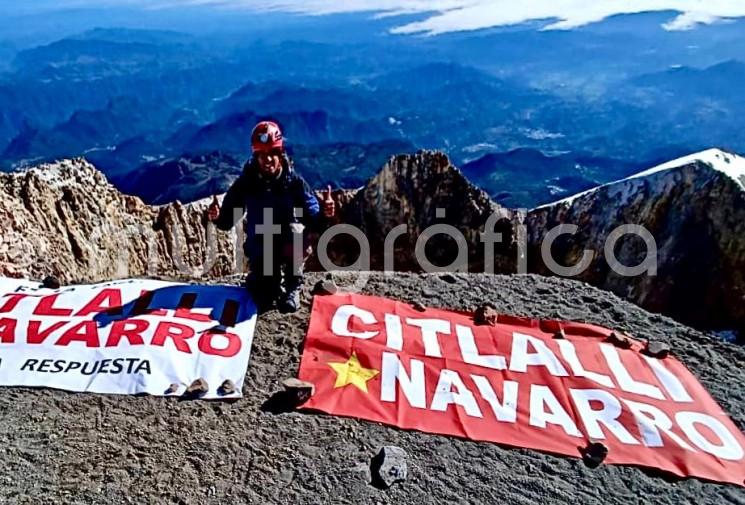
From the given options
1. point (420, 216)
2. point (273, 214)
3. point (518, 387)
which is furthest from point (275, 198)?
point (420, 216)

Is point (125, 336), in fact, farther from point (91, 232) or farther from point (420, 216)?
point (420, 216)

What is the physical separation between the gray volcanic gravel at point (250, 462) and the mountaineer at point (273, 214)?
200cm

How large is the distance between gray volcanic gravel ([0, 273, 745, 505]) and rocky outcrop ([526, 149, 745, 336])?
9.14m

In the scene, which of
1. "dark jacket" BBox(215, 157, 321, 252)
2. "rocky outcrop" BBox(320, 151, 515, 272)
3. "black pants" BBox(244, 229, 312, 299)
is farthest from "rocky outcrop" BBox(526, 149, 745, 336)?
"dark jacket" BBox(215, 157, 321, 252)

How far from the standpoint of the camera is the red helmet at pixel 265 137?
8586 millimetres

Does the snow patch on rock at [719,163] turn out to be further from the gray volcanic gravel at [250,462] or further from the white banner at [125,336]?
the white banner at [125,336]

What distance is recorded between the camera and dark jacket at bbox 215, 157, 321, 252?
9.21 metres

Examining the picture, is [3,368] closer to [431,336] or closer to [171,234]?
[431,336]

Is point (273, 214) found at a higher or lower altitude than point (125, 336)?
higher

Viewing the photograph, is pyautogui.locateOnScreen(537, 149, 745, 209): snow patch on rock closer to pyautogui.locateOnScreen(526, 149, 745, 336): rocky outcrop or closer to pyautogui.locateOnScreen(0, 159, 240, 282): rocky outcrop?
pyautogui.locateOnScreen(526, 149, 745, 336): rocky outcrop

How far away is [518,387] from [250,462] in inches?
143

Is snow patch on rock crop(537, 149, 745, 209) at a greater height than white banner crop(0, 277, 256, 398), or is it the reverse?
snow patch on rock crop(537, 149, 745, 209)

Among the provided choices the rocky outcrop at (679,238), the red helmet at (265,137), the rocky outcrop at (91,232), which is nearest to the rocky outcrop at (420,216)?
the rocky outcrop at (679,238)

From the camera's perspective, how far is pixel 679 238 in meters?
17.3
